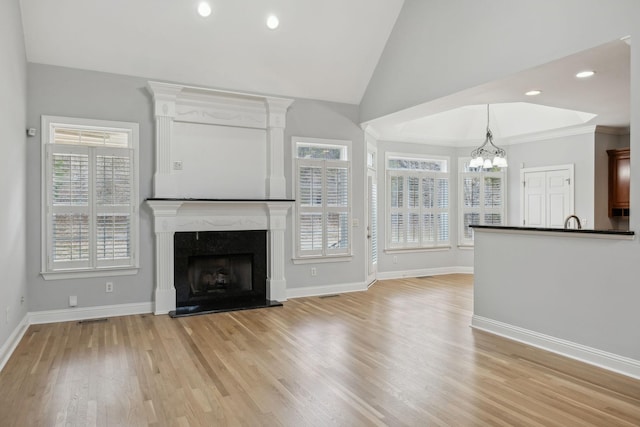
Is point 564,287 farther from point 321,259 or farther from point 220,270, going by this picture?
point 220,270

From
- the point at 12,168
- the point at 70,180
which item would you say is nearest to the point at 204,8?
the point at 70,180

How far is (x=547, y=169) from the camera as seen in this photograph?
7977 millimetres

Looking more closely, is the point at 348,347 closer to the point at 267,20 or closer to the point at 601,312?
the point at 601,312

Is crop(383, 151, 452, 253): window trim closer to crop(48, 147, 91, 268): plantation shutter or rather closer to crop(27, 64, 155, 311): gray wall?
crop(27, 64, 155, 311): gray wall

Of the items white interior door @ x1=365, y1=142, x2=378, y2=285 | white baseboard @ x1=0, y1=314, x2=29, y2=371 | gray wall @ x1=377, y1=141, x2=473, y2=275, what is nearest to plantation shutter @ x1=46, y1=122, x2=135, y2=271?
white baseboard @ x1=0, y1=314, x2=29, y2=371

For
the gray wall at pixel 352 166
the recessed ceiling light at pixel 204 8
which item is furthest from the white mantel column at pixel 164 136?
the gray wall at pixel 352 166

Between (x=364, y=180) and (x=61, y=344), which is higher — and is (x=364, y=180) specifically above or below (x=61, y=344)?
above

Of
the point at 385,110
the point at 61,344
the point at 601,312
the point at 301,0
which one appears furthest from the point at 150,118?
the point at 601,312

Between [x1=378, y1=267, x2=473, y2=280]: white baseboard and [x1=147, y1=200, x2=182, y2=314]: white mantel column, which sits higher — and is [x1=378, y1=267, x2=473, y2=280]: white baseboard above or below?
below

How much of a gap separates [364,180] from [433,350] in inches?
142

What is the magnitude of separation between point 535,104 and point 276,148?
4.00 m

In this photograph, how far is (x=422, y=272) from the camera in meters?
8.59

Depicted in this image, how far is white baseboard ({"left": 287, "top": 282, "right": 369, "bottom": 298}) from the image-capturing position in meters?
6.53

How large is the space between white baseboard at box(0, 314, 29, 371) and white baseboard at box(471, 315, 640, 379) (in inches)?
185
